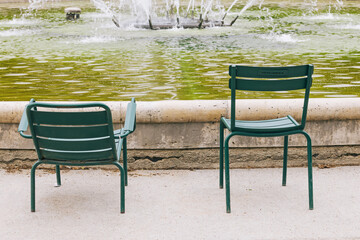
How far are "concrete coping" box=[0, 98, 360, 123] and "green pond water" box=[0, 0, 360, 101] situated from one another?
272 centimetres

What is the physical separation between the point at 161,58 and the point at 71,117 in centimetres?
765

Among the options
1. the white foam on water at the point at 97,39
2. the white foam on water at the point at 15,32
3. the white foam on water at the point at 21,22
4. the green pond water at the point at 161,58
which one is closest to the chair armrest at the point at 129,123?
the green pond water at the point at 161,58

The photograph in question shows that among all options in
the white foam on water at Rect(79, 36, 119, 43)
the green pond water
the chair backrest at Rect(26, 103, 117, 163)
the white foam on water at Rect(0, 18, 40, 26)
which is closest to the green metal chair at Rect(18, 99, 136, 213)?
the chair backrest at Rect(26, 103, 117, 163)

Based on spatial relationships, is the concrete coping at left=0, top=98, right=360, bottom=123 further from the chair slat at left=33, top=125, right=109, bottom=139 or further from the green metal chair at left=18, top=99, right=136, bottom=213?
the chair slat at left=33, top=125, right=109, bottom=139

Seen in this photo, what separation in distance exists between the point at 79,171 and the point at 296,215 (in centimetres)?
209

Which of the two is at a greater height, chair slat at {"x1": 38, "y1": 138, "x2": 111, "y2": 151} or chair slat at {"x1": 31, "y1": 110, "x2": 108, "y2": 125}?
chair slat at {"x1": 31, "y1": 110, "x2": 108, "y2": 125}

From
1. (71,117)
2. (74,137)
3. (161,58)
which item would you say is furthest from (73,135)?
(161,58)

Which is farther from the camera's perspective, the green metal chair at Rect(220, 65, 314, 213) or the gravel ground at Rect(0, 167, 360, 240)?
the green metal chair at Rect(220, 65, 314, 213)

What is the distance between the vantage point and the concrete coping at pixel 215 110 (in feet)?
16.4

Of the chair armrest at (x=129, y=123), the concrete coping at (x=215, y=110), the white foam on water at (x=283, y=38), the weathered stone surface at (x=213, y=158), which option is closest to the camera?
the chair armrest at (x=129, y=123)

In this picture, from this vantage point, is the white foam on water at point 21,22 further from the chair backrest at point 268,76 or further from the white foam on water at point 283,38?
the chair backrest at point 268,76

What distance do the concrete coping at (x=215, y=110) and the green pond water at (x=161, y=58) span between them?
2718mm

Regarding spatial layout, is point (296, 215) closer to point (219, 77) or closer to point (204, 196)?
point (204, 196)

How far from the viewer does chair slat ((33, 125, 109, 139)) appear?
3906 millimetres
